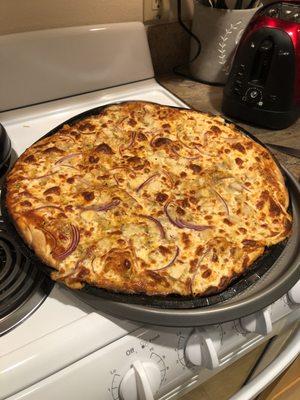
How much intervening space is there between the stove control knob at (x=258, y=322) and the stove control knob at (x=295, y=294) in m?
0.07

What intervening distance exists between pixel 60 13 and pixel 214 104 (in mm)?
516

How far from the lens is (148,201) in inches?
28.5

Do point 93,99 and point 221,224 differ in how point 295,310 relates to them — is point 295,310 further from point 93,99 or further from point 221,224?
point 93,99

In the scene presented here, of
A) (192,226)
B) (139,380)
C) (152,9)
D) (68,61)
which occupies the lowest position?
(139,380)

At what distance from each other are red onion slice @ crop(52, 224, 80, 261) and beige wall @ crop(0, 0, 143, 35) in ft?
2.06

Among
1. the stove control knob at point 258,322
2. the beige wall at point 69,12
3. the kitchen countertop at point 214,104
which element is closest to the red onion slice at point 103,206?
the stove control knob at point 258,322

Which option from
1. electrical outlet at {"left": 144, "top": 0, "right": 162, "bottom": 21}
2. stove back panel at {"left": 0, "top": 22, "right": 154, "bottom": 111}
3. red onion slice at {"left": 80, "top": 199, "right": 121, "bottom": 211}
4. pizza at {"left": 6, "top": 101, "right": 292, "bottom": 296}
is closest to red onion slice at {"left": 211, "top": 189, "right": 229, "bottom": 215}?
pizza at {"left": 6, "top": 101, "right": 292, "bottom": 296}

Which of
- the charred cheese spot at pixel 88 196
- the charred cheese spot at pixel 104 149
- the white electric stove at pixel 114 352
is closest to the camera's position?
the white electric stove at pixel 114 352

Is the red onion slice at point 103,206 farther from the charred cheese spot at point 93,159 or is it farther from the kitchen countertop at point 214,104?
the kitchen countertop at point 214,104

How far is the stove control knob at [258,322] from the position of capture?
0.59 metres

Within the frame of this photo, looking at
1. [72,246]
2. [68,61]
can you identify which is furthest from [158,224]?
[68,61]

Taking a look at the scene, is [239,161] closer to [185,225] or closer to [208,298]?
[185,225]

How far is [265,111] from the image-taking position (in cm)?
97

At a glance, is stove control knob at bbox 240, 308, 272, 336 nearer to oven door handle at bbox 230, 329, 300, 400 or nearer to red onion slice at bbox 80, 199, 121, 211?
oven door handle at bbox 230, 329, 300, 400
